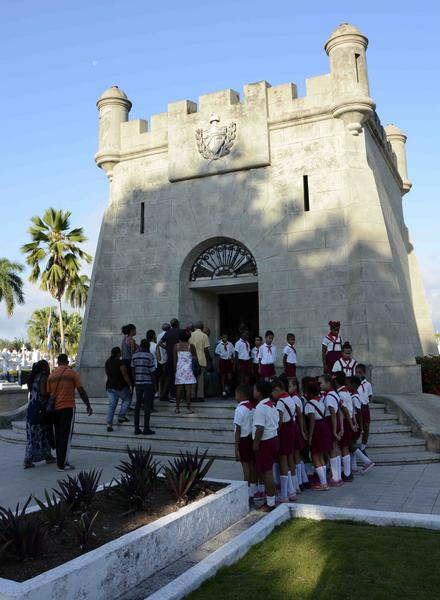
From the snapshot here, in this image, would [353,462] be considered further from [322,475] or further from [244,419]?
[244,419]

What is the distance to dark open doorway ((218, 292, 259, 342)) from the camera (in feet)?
50.8

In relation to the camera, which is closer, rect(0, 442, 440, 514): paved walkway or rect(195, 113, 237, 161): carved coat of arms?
rect(0, 442, 440, 514): paved walkway

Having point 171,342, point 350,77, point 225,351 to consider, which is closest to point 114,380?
point 171,342

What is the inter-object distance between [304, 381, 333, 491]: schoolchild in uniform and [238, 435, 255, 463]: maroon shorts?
1.16 metres

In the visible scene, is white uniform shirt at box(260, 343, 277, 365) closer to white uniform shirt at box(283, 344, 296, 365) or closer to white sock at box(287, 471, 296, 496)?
white uniform shirt at box(283, 344, 296, 365)

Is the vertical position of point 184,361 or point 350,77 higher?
point 350,77

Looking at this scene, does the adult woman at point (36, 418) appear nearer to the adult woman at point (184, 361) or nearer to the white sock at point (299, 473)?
the adult woman at point (184, 361)

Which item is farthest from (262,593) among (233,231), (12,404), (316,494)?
(12,404)

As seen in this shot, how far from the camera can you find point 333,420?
7004 millimetres

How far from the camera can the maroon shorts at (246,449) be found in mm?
6041

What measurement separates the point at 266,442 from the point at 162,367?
6.44 m

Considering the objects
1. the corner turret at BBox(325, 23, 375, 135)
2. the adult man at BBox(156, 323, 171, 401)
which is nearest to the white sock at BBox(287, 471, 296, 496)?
the adult man at BBox(156, 323, 171, 401)

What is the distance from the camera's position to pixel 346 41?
1259 centimetres

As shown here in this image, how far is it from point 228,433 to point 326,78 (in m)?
9.24
